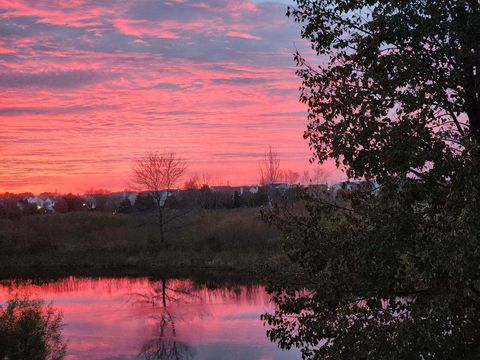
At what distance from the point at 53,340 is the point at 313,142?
12.0 meters

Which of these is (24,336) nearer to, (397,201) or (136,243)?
(397,201)

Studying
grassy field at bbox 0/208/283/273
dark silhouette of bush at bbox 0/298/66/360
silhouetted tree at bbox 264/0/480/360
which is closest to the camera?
silhouetted tree at bbox 264/0/480/360

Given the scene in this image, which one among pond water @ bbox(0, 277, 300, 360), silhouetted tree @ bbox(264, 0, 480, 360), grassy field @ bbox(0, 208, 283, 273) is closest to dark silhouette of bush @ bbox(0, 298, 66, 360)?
pond water @ bbox(0, 277, 300, 360)

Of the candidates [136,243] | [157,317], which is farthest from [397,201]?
[136,243]

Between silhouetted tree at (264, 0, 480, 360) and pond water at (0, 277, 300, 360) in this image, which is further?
pond water at (0, 277, 300, 360)

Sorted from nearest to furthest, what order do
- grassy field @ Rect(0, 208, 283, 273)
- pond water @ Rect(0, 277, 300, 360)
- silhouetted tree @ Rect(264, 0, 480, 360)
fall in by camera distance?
silhouetted tree @ Rect(264, 0, 480, 360), pond water @ Rect(0, 277, 300, 360), grassy field @ Rect(0, 208, 283, 273)

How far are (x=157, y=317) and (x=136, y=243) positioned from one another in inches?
938

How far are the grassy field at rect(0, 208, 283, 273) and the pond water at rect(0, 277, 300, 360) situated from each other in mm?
6131

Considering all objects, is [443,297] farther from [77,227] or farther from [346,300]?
[77,227]

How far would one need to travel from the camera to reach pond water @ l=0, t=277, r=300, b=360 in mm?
21953

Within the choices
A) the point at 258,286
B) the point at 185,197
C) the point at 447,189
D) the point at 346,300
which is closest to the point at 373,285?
the point at 346,300

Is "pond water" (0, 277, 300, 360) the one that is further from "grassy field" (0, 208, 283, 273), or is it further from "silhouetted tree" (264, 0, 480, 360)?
"silhouetted tree" (264, 0, 480, 360)

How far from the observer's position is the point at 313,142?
845 centimetres

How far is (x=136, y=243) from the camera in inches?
2050
